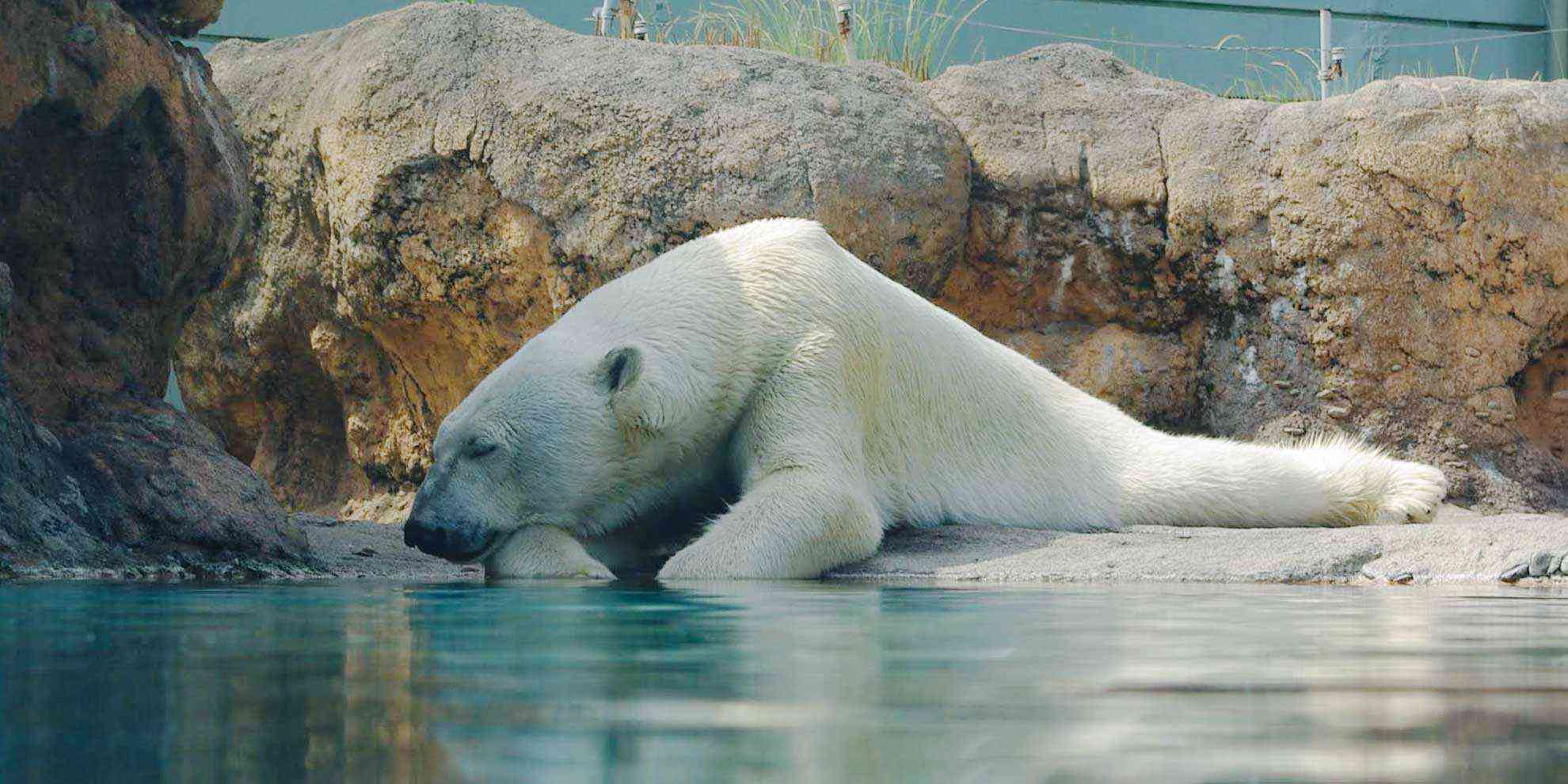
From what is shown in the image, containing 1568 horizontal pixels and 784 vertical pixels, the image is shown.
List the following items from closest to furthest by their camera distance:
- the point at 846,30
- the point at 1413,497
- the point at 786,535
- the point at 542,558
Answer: the point at 786,535, the point at 542,558, the point at 1413,497, the point at 846,30

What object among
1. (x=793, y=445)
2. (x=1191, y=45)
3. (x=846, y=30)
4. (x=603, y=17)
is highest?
(x=1191, y=45)

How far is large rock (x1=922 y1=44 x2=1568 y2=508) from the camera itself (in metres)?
7.51

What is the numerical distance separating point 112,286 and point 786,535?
87.7 inches

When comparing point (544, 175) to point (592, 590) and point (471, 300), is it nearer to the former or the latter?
point (471, 300)

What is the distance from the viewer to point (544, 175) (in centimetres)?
726

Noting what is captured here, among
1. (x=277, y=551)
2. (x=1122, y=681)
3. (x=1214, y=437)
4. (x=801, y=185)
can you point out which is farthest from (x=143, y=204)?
→ (x=1214, y=437)

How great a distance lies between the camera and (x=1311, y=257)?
7594 millimetres

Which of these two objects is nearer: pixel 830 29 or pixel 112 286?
pixel 112 286

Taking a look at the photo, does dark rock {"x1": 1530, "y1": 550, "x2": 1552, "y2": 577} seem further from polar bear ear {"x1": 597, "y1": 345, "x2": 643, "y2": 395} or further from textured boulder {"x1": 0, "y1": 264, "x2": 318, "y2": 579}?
textured boulder {"x1": 0, "y1": 264, "x2": 318, "y2": 579}

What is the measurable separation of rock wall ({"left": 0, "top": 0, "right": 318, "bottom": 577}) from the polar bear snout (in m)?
0.33

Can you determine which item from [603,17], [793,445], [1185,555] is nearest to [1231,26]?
[603,17]

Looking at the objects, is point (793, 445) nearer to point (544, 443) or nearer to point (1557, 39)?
point (544, 443)

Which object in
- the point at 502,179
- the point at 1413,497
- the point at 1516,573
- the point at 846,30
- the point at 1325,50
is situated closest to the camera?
the point at 1516,573

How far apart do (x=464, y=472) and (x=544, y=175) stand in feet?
8.46
